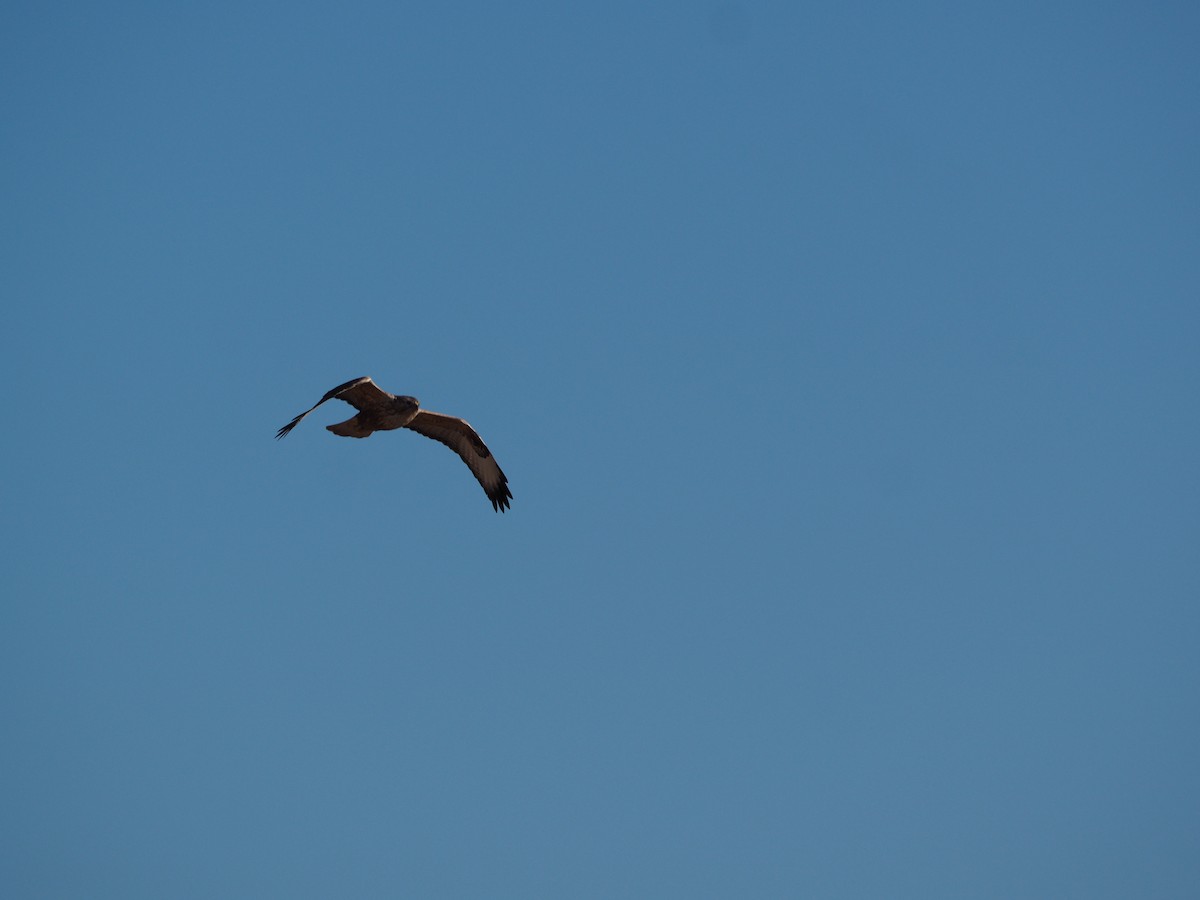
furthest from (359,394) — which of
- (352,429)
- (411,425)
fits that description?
(411,425)

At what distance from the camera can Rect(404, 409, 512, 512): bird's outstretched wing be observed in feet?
69.6

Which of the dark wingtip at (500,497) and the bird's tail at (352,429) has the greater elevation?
the dark wingtip at (500,497)

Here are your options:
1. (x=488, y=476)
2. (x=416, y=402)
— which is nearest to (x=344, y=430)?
(x=416, y=402)

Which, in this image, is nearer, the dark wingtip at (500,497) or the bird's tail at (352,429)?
the bird's tail at (352,429)

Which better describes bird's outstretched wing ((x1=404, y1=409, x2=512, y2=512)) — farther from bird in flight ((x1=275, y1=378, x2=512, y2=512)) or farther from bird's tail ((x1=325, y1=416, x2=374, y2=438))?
bird's tail ((x1=325, y1=416, x2=374, y2=438))

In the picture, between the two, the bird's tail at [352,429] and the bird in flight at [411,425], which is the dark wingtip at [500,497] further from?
the bird's tail at [352,429]

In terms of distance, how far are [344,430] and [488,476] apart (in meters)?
4.28

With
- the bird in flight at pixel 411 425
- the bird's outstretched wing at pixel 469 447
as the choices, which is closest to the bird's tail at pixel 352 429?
the bird in flight at pixel 411 425

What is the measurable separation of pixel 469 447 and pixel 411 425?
1.06 m

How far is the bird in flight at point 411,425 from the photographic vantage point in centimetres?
1842

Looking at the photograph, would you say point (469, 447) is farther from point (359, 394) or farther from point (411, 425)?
point (359, 394)

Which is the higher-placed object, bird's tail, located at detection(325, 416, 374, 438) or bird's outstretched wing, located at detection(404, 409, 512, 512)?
bird's outstretched wing, located at detection(404, 409, 512, 512)

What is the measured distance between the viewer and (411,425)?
2177cm

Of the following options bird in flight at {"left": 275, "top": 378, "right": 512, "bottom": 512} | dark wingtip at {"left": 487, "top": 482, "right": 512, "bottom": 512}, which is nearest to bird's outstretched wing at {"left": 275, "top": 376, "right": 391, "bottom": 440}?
bird in flight at {"left": 275, "top": 378, "right": 512, "bottom": 512}
